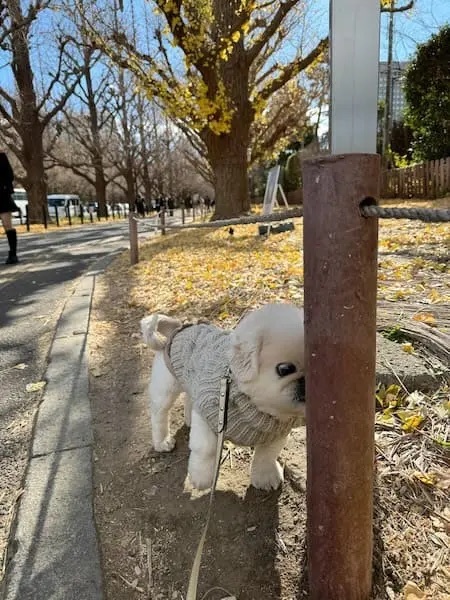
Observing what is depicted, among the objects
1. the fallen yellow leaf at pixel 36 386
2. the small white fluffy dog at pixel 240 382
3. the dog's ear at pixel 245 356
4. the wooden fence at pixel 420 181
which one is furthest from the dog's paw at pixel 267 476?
the wooden fence at pixel 420 181

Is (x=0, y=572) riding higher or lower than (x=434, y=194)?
lower

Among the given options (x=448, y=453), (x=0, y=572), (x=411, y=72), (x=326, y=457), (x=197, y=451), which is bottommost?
(x=0, y=572)

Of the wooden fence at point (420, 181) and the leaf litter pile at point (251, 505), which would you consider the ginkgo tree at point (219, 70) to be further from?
the leaf litter pile at point (251, 505)

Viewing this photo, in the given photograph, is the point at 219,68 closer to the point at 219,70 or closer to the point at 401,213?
the point at 219,70

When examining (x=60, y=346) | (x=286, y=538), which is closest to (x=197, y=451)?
(x=286, y=538)

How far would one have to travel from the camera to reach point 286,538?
1.64 metres

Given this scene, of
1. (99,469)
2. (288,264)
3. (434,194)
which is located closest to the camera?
(99,469)

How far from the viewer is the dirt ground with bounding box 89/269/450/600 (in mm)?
1475

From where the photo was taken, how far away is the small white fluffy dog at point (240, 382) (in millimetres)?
1432

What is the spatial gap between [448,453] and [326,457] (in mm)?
947

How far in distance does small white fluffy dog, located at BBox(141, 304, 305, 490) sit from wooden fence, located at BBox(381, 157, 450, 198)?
37.0ft

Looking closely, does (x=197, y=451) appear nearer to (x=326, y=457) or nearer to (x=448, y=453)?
(x=326, y=457)

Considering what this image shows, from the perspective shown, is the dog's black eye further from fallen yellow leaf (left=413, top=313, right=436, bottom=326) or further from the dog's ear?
fallen yellow leaf (left=413, top=313, right=436, bottom=326)

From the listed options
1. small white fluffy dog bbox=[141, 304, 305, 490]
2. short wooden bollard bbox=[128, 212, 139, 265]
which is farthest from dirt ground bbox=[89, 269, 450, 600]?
short wooden bollard bbox=[128, 212, 139, 265]
